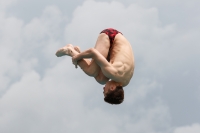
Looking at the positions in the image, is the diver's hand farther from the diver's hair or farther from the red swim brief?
the diver's hair

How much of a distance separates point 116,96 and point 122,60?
1001 mm

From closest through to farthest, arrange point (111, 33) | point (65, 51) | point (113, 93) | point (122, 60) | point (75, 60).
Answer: point (113, 93), point (122, 60), point (75, 60), point (65, 51), point (111, 33)

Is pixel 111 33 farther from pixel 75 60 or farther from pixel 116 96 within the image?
pixel 116 96

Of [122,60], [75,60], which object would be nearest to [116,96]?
[122,60]

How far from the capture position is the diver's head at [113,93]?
35.6 ft

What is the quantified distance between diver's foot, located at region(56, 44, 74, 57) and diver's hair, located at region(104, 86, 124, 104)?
1.75 metres

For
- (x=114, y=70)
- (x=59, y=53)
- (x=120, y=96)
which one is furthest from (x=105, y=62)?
(x=59, y=53)

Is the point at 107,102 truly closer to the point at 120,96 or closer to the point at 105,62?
the point at 120,96

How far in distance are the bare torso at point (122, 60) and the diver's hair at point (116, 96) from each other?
270 mm

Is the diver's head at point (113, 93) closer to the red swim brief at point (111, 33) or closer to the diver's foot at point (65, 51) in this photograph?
the red swim brief at point (111, 33)

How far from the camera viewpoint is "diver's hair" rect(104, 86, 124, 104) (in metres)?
10.8

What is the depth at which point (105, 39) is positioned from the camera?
38.3 feet

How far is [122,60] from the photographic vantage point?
36.4ft

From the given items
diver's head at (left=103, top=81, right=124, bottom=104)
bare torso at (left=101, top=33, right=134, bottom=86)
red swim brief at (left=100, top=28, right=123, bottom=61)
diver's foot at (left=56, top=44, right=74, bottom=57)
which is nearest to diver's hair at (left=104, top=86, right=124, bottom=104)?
diver's head at (left=103, top=81, right=124, bottom=104)
